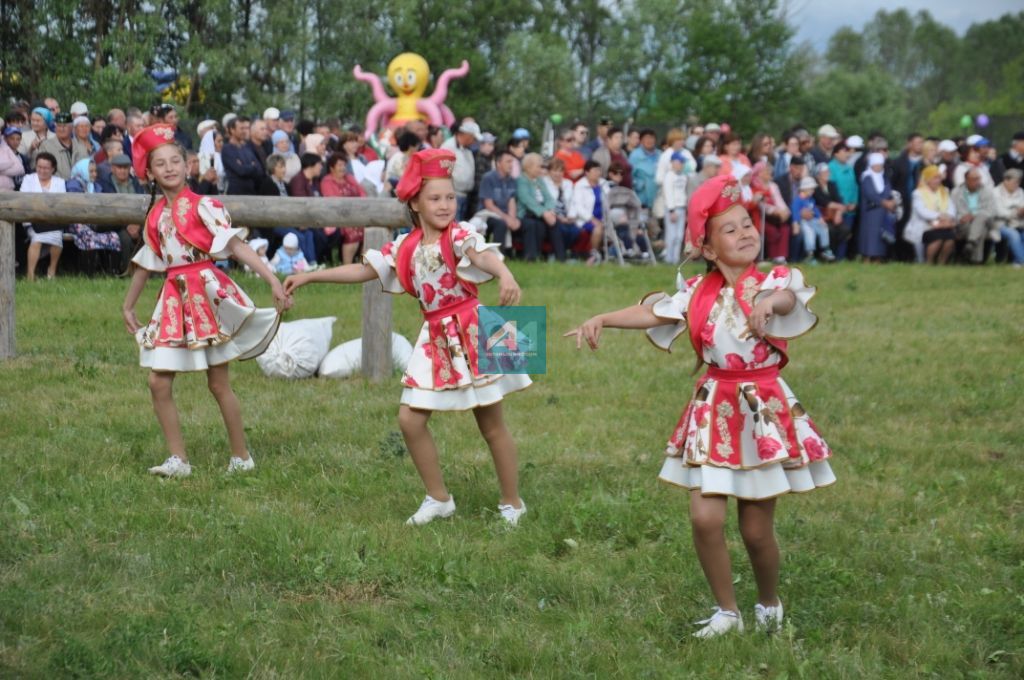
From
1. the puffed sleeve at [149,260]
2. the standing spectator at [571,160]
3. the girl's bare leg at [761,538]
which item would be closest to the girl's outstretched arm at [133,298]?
the puffed sleeve at [149,260]

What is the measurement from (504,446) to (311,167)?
11.0m

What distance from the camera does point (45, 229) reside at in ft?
49.2

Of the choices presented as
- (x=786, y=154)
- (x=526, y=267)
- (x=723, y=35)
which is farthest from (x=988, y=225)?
(x=723, y=35)

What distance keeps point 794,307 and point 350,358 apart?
6088mm

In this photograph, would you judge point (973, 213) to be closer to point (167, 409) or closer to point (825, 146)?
point (825, 146)

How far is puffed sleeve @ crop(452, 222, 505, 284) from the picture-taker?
6.30m

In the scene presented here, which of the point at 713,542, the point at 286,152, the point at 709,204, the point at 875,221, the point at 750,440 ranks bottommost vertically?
the point at 713,542

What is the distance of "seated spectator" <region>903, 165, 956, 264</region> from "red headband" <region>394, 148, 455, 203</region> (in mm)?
15335

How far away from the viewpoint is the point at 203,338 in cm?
736

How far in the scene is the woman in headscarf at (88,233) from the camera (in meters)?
15.2

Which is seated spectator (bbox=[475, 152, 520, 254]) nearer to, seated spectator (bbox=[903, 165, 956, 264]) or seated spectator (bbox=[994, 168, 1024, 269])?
seated spectator (bbox=[903, 165, 956, 264])

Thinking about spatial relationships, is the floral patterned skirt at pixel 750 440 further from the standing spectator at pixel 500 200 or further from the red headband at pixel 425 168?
the standing spectator at pixel 500 200

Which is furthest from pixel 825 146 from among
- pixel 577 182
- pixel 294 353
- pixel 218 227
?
pixel 218 227

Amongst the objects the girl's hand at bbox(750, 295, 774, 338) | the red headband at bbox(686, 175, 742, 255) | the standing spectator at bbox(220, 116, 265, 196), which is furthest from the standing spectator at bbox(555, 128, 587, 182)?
the girl's hand at bbox(750, 295, 774, 338)
